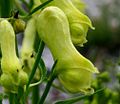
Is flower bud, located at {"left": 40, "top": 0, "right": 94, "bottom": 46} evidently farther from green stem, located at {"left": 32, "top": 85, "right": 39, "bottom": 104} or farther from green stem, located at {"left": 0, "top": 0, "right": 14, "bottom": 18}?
green stem, located at {"left": 32, "top": 85, "right": 39, "bottom": 104}

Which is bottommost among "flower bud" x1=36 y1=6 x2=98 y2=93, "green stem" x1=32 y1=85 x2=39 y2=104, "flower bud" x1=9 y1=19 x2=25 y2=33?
"green stem" x1=32 y1=85 x2=39 y2=104

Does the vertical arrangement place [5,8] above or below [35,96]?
above

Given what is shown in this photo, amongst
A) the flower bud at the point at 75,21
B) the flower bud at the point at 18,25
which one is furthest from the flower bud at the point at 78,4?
the flower bud at the point at 18,25

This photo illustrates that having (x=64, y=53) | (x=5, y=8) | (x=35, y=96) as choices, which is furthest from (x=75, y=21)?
(x=35, y=96)

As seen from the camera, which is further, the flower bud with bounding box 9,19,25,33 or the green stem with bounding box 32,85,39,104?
the green stem with bounding box 32,85,39,104

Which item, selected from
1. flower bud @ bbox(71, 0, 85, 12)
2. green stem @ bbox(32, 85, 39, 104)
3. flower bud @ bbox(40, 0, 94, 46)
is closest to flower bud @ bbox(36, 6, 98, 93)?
flower bud @ bbox(40, 0, 94, 46)

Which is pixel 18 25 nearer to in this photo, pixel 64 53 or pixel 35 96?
pixel 64 53

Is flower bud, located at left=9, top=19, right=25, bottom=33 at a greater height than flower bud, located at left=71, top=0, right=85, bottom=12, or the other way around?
flower bud, located at left=9, top=19, right=25, bottom=33
